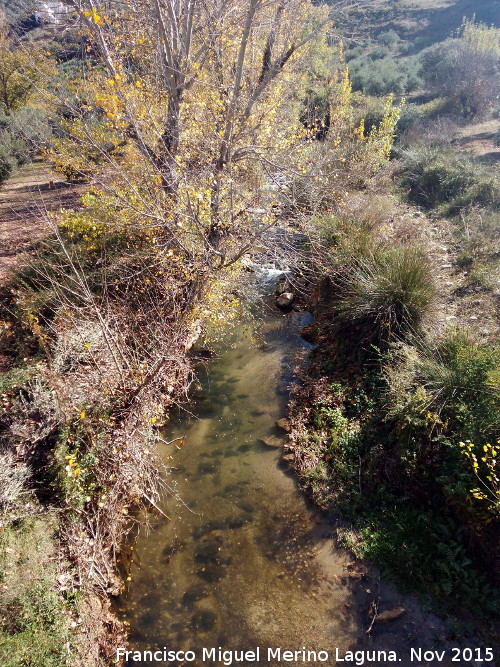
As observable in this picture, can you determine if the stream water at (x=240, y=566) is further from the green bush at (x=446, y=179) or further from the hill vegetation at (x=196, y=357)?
the green bush at (x=446, y=179)

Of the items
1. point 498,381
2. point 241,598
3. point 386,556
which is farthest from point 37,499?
point 498,381

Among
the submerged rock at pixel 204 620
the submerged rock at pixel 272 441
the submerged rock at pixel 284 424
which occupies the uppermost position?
the submerged rock at pixel 284 424

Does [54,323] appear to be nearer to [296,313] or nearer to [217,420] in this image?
[217,420]

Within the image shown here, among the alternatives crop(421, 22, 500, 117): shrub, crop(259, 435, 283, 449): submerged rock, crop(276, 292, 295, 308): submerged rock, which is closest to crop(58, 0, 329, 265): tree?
crop(276, 292, 295, 308): submerged rock

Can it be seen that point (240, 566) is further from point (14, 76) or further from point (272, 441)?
point (14, 76)

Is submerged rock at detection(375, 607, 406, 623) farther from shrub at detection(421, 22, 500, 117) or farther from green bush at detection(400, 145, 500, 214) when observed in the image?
shrub at detection(421, 22, 500, 117)

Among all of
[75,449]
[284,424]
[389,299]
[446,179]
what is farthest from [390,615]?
[446,179]

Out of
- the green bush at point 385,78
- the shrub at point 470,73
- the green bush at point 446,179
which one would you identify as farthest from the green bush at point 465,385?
the green bush at point 385,78
